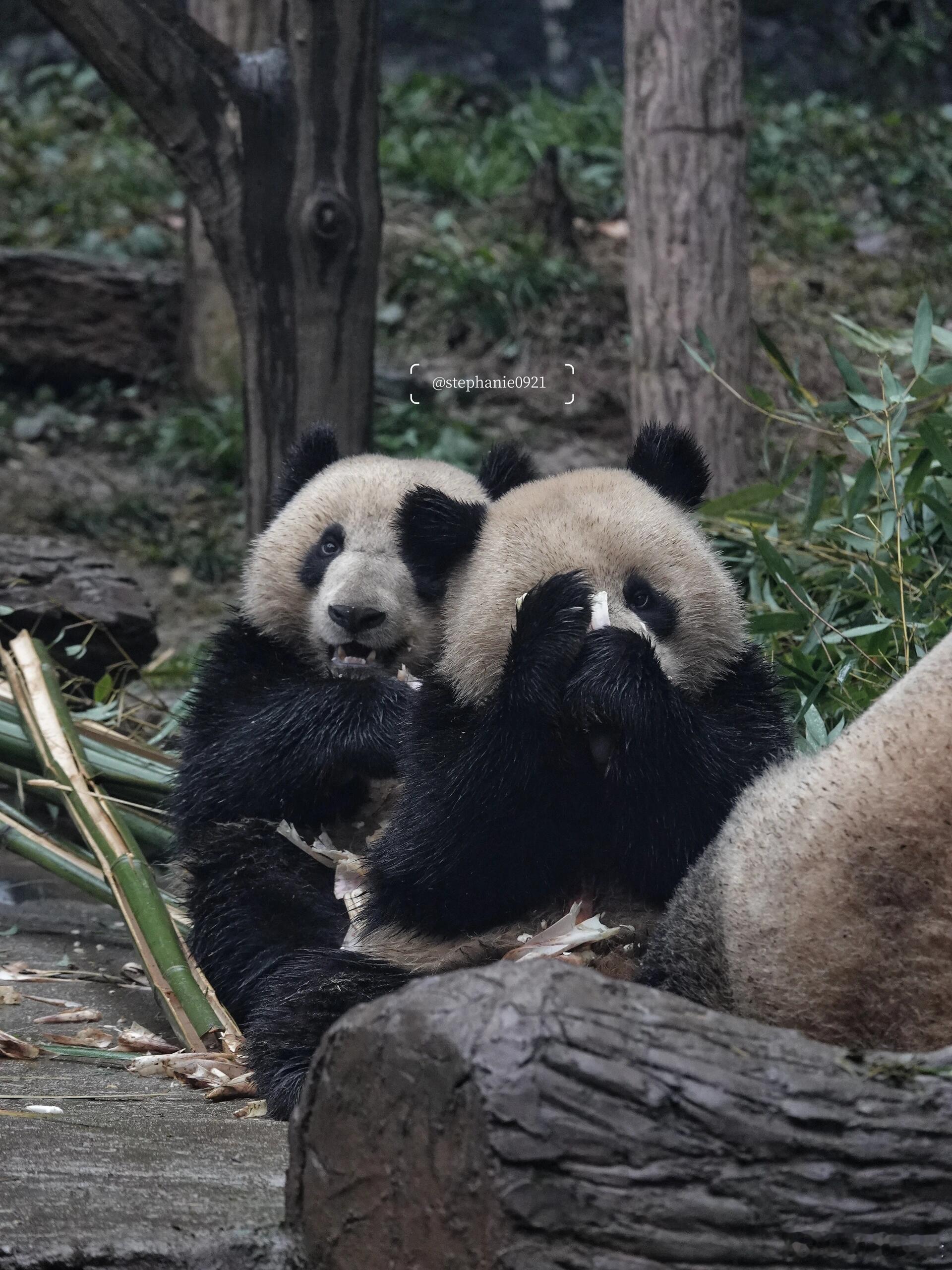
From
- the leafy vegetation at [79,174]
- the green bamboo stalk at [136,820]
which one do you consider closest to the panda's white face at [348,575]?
the green bamboo stalk at [136,820]

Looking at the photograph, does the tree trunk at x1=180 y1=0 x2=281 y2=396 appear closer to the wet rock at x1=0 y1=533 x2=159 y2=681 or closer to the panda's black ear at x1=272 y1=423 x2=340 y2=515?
the wet rock at x1=0 y1=533 x2=159 y2=681

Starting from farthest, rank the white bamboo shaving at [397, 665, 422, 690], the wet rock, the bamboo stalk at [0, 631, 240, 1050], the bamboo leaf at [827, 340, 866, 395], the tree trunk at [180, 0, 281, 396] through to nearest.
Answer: the tree trunk at [180, 0, 281, 396] → the wet rock → the bamboo leaf at [827, 340, 866, 395] → the white bamboo shaving at [397, 665, 422, 690] → the bamboo stalk at [0, 631, 240, 1050]

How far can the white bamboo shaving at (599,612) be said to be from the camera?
2.71m

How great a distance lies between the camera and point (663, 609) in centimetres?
288

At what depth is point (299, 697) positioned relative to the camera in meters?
3.64

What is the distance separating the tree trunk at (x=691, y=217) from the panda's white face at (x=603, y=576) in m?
3.12

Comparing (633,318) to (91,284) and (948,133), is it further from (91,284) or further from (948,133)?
(948,133)

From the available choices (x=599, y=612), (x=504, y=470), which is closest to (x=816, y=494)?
(x=504, y=470)

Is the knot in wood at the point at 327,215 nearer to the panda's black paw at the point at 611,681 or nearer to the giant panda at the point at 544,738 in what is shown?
the giant panda at the point at 544,738

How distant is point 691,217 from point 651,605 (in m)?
3.73

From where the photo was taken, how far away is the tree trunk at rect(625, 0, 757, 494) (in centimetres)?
604

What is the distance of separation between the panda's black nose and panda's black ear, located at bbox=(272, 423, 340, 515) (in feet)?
1.79

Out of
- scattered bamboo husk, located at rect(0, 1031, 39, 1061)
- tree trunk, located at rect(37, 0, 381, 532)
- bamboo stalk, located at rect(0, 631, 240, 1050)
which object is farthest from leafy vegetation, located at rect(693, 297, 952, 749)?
scattered bamboo husk, located at rect(0, 1031, 39, 1061)

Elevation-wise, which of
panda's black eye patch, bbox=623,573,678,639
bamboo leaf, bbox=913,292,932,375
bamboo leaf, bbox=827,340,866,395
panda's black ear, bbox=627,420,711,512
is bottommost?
panda's black eye patch, bbox=623,573,678,639
